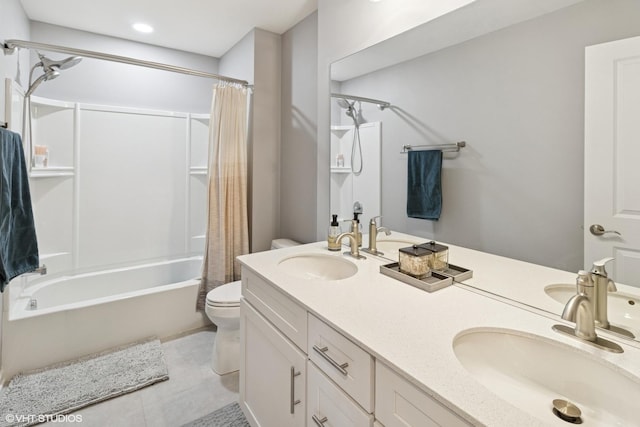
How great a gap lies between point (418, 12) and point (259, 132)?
5.20 ft

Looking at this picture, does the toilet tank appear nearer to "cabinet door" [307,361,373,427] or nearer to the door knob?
"cabinet door" [307,361,373,427]

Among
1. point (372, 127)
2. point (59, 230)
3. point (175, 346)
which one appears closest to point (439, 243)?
point (372, 127)

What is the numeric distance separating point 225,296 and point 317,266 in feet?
2.52

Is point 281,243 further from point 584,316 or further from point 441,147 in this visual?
point 584,316

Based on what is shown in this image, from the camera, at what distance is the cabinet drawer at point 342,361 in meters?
0.79

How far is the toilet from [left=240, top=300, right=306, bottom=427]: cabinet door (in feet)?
1.47

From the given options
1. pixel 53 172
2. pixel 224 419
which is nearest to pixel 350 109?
pixel 224 419

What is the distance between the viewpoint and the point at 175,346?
7.63 ft

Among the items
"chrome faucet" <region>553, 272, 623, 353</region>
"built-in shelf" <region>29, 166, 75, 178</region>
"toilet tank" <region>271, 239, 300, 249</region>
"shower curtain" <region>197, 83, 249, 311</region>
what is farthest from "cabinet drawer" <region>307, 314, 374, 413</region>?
"built-in shelf" <region>29, 166, 75, 178</region>

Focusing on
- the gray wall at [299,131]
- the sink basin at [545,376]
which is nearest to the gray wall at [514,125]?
the sink basin at [545,376]

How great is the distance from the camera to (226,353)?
2037 millimetres

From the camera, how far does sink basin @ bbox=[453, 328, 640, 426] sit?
68cm

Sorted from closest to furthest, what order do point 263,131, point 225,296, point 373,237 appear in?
point 373,237, point 225,296, point 263,131

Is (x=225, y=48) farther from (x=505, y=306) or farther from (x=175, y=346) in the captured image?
(x=505, y=306)
